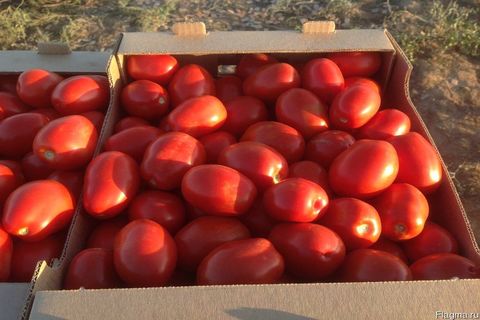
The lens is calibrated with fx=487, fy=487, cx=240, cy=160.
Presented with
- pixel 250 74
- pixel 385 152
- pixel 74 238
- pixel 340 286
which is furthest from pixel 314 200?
pixel 250 74

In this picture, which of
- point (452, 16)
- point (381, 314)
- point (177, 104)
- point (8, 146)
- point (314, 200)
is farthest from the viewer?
point (452, 16)

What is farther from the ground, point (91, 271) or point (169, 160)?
point (169, 160)

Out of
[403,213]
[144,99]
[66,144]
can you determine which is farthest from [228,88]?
[403,213]

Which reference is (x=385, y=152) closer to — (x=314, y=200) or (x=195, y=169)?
(x=314, y=200)

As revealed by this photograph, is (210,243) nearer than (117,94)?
Yes

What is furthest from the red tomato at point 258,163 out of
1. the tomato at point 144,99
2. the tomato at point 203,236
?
the tomato at point 144,99

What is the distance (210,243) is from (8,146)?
1021 mm

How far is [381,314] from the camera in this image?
1093 mm

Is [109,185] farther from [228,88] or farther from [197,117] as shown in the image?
[228,88]

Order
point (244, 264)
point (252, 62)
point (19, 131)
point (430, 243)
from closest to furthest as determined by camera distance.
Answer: point (244, 264) → point (430, 243) → point (19, 131) → point (252, 62)

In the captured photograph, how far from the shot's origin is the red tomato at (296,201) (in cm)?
150

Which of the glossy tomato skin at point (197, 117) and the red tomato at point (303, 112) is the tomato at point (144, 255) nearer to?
the glossy tomato skin at point (197, 117)

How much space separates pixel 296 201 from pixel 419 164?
0.52m

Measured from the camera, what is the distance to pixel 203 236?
5.06 ft
